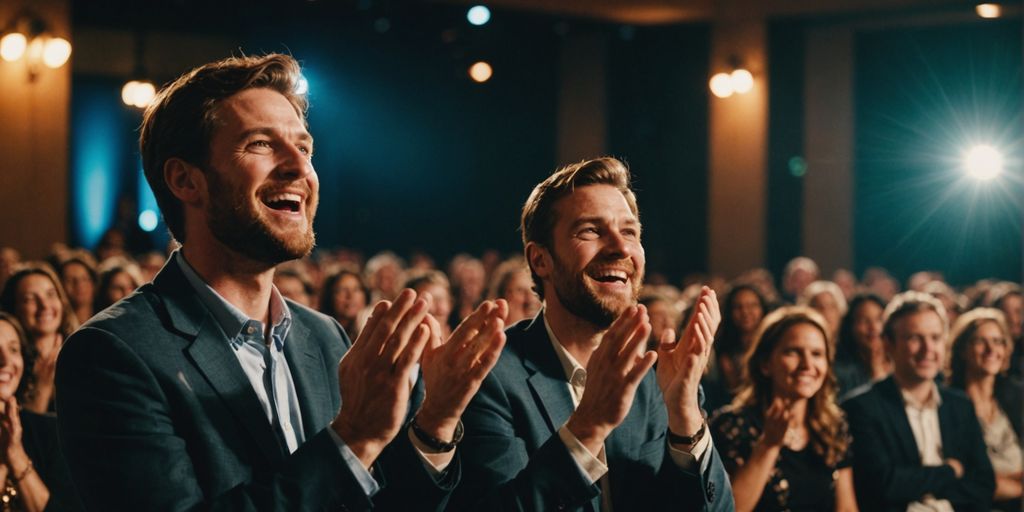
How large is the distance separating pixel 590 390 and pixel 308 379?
0.47 meters

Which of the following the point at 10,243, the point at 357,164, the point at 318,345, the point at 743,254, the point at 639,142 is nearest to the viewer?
the point at 318,345

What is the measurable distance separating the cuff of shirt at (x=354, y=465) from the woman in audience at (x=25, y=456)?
1.95m

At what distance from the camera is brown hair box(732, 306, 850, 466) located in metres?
3.78

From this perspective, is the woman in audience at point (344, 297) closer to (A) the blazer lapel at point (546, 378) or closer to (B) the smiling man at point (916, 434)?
(B) the smiling man at point (916, 434)

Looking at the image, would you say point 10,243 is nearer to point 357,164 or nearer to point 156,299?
point 357,164

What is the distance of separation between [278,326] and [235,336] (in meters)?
0.09

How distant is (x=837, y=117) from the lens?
12.5 meters

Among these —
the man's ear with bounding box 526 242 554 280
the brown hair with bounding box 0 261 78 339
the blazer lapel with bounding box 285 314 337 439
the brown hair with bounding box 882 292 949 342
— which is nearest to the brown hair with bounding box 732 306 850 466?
the brown hair with bounding box 882 292 949 342

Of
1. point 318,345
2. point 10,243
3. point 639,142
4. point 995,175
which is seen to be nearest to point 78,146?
point 10,243

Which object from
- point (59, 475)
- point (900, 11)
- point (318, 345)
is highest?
point (900, 11)

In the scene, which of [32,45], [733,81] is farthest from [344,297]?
[733,81]

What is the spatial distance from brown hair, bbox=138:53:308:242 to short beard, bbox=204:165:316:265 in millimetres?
66

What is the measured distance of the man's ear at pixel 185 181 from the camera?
1.77 meters

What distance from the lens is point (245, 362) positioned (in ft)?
5.74
